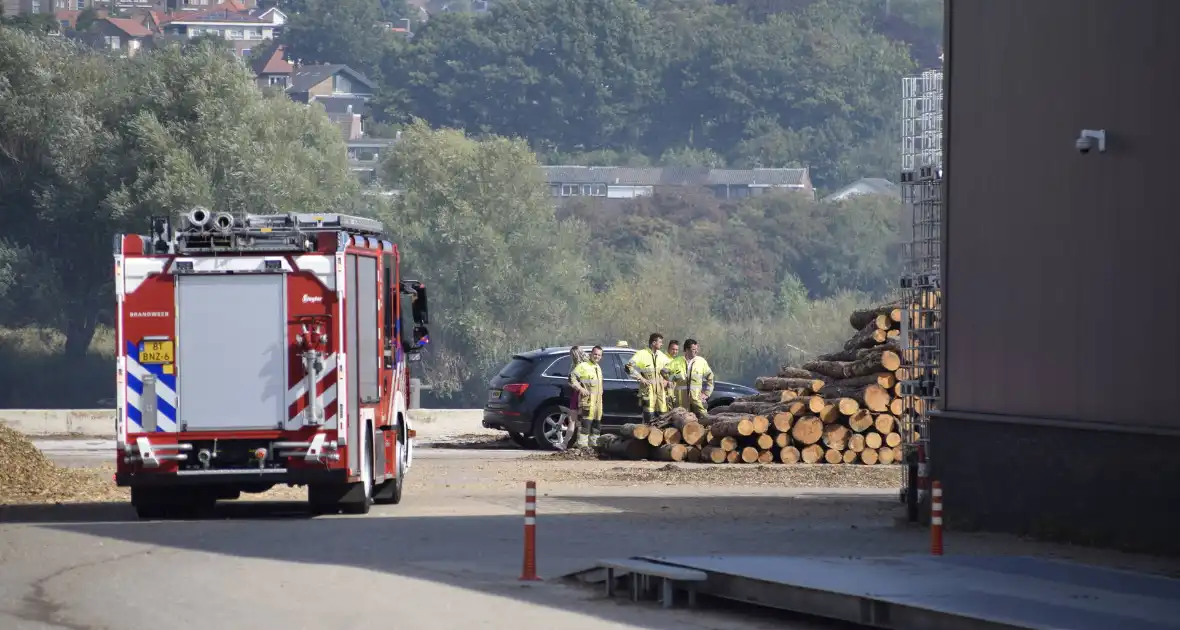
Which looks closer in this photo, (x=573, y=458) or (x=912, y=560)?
(x=912, y=560)

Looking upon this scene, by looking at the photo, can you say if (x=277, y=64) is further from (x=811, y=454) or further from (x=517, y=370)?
(x=811, y=454)

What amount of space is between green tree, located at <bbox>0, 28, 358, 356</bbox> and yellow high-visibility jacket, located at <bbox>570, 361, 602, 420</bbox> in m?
37.5

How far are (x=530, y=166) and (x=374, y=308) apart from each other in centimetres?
6820

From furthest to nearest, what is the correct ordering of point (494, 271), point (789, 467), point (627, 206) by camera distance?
point (627, 206)
point (494, 271)
point (789, 467)

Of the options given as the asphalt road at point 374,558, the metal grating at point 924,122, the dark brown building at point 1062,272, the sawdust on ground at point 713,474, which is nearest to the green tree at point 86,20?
the sawdust on ground at point 713,474

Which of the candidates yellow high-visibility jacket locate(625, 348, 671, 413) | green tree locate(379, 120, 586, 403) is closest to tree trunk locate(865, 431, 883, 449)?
yellow high-visibility jacket locate(625, 348, 671, 413)

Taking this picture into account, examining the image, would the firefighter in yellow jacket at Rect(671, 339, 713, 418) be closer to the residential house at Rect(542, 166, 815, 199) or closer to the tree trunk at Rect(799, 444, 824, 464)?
the tree trunk at Rect(799, 444, 824, 464)

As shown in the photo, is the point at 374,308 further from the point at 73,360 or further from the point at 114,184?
the point at 73,360

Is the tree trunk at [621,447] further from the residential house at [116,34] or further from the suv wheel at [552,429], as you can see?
the residential house at [116,34]

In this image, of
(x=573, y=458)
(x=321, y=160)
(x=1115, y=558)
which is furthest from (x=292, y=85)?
(x=1115, y=558)

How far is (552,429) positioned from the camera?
99.6ft

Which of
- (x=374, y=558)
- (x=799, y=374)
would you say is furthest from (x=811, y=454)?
(x=374, y=558)

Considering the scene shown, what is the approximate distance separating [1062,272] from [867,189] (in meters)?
119

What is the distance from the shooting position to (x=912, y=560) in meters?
13.9
